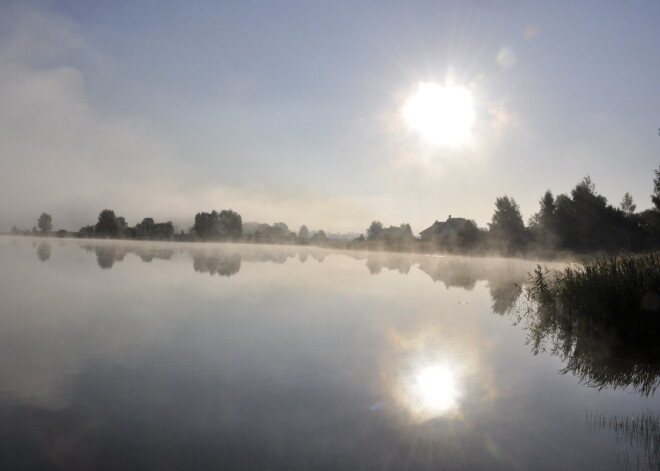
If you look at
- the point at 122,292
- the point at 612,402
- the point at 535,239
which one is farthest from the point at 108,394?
the point at 535,239

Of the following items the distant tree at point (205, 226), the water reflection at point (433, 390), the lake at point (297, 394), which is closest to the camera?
the lake at point (297, 394)

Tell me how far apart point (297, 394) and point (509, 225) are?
61164mm

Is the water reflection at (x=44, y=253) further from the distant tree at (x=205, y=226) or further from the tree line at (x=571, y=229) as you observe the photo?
the distant tree at (x=205, y=226)

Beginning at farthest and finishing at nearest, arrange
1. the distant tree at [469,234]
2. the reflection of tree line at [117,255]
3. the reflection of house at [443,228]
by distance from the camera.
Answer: the reflection of house at [443,228] < the distant tree at [469,234] < the reflection of tree line at [117,255]

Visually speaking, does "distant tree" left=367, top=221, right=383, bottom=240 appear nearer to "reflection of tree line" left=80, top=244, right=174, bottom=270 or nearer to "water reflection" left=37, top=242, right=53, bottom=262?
"reflection of tree line" left=80, top=244, right=174, bottom=270

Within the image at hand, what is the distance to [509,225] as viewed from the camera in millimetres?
61812

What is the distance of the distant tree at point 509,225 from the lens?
61125 mm

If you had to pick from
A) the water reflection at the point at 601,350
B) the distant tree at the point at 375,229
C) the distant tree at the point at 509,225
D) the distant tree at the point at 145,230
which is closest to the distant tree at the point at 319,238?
the distant tree at the point at 375,229

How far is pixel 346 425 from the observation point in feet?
19.7

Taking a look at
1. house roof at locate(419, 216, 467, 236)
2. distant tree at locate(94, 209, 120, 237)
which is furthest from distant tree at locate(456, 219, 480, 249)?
A: distant tree at locate(94, 209, 120, 237)

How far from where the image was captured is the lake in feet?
16.9

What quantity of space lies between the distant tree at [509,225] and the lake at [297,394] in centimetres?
5088

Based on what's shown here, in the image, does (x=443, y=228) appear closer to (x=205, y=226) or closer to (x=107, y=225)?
(x=205, y=226)

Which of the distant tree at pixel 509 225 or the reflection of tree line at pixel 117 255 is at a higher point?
the distant tree at pixel 509 225
